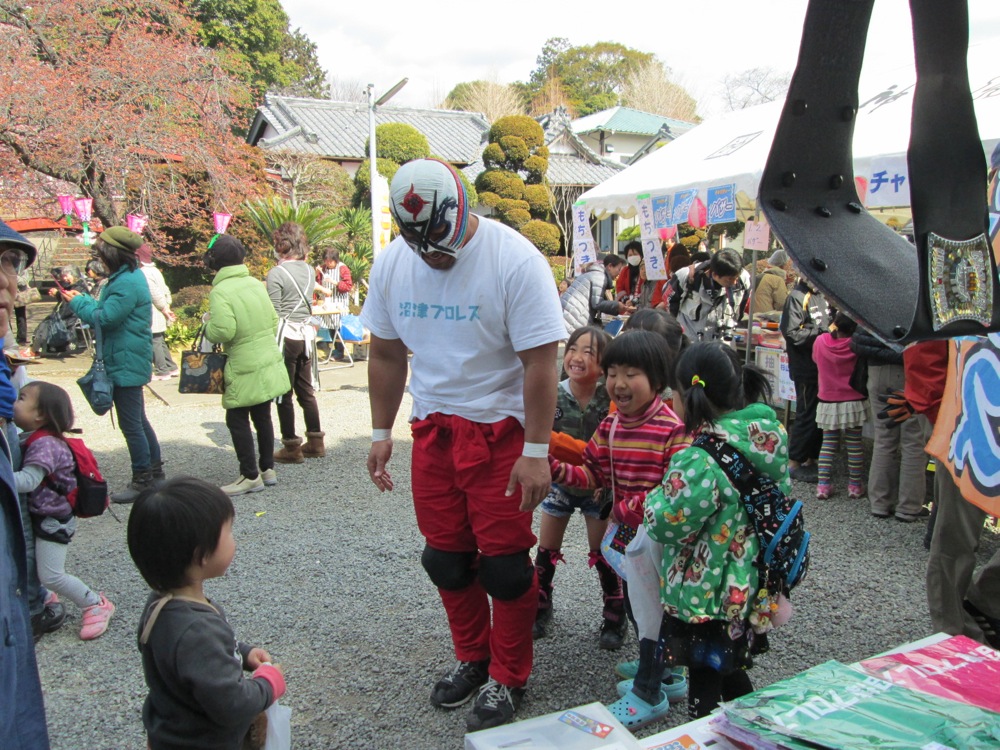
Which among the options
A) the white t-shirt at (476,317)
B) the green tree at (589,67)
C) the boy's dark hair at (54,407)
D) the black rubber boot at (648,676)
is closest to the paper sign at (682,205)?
the white t-shirt at (476,317)

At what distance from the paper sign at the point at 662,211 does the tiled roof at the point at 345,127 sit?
17010 mm

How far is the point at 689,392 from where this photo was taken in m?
2.15

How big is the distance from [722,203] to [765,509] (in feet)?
14.6

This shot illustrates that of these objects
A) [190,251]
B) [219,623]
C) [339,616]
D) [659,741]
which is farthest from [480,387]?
[190,251]

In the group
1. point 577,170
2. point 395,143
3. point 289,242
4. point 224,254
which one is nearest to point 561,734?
point 224,254

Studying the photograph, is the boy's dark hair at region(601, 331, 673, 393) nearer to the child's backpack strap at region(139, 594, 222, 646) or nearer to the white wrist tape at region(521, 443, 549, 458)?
the white wrist tape at region(521, 443, 549, 458)

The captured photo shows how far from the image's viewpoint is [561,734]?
1570 mm

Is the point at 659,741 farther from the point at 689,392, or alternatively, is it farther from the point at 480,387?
the point at 480,387

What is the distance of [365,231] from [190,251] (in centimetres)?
431

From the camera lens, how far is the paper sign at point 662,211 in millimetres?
6820

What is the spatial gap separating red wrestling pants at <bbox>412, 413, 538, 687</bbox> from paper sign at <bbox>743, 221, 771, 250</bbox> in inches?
177

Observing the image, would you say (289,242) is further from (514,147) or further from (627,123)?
(627,123)

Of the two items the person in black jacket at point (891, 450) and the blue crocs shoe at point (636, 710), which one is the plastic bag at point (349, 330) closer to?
the person in black jacket at point (891, 450)

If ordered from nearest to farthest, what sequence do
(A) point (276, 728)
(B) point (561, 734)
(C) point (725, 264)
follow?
(B) point (561, 734), (A) point (276, 728), (C) point (725, 264)
